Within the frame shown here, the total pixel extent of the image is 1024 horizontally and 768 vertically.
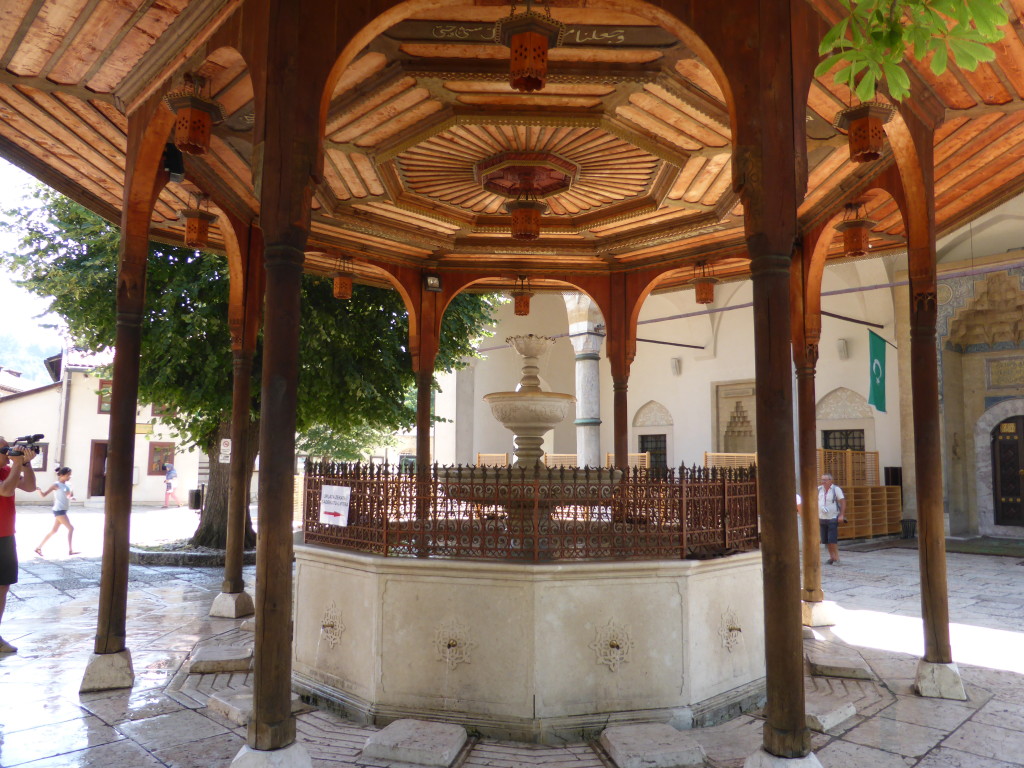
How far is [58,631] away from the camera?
668 centimetres

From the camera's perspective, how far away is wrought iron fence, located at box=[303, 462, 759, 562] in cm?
463

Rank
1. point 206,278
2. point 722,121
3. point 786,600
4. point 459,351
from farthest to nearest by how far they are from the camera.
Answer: point 459,351
point 206,278
point 722,121
point 786,600

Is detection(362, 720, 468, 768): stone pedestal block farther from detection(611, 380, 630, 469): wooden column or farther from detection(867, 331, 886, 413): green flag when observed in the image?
detection(867, 331, 886, 413): green flag

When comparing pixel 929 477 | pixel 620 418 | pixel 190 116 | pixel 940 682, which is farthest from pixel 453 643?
pixel 620 418

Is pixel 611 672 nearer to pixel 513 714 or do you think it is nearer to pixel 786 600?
pixel 513 714

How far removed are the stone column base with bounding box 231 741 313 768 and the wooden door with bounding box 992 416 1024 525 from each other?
1587 cm

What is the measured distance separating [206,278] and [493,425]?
44.3ft

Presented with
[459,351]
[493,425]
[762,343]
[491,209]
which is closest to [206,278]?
[459,351]

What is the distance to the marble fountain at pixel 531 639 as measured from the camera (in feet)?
14.4

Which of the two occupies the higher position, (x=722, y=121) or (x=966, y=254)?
(x=966, y=254)

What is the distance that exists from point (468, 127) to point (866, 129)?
2.70 metres

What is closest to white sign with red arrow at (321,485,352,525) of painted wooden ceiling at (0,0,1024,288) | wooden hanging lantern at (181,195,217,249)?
painted wooden ceiling at (0,0,1024,288)

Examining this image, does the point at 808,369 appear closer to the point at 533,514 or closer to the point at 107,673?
the point at 533,514

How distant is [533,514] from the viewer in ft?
15.1
